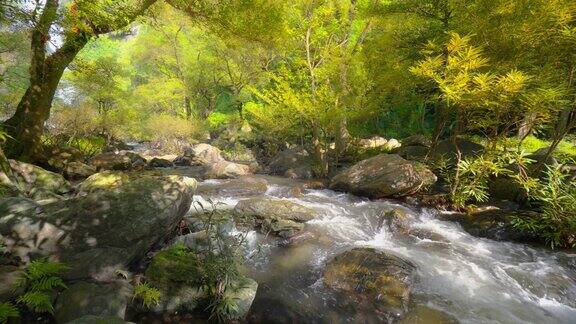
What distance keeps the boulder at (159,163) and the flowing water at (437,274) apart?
37.6ft

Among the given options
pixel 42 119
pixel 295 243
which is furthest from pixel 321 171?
pixel 42 119

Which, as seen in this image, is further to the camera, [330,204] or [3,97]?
[3,97]

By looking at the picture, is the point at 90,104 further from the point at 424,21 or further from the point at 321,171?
the point at 424,21

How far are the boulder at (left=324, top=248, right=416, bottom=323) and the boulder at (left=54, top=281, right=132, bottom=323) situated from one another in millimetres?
3035

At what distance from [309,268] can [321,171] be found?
844 centimetres

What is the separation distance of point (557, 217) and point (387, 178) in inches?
169

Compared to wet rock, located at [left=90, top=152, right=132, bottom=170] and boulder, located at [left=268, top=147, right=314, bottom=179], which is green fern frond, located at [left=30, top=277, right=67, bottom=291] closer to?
wet rock, located at [left=90, top=152, right=132, bottom=170]

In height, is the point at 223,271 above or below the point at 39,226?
below

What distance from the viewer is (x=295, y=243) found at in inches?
280

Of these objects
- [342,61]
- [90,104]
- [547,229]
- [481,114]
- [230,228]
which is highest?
[90,104]

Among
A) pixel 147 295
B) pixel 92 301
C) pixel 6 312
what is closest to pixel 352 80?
pixel 147 295

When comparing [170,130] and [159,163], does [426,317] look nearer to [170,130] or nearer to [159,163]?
[159,163]

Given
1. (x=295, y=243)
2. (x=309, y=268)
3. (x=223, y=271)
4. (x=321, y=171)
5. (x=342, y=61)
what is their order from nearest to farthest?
(x=223, y=271)
(x=309, y=268)
(x=295, y=243)
(x=342, y=61)
(x=321, y=171)

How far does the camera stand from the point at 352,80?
13.4 metres
